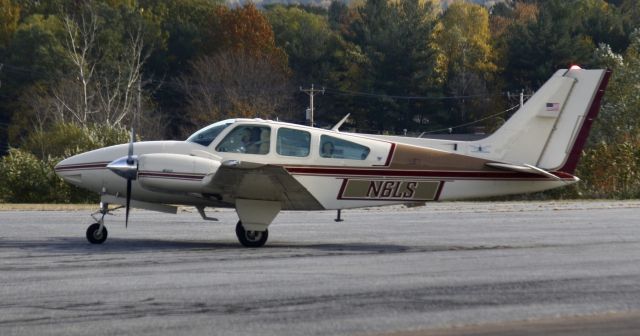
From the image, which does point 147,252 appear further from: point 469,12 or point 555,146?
point 469,12

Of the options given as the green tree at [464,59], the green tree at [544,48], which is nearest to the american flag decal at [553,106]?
the green tree at [544,48]

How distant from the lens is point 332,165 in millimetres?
18844

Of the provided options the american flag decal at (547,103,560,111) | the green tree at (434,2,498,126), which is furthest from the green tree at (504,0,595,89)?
the american flag decal at (547,103,560,111)

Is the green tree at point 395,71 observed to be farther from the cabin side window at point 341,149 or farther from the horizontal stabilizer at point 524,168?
the cabin side window at point 341,149

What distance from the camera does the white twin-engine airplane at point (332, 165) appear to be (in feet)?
60.1

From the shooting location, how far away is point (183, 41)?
86.8 metres

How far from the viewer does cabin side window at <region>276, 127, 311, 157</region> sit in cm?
1866

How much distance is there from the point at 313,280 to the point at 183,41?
74.2 metres

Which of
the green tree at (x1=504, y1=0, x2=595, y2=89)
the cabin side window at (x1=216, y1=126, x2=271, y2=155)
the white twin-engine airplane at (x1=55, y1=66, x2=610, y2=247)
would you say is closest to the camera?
the white twin-engine airplane at (x1=55, y1=66, x2=610, y2=247)

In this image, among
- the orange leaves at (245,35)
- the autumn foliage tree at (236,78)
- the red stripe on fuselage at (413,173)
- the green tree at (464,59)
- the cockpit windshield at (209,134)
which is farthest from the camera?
the orange leaves at (245,35)

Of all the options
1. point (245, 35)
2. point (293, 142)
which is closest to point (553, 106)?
point (293, 142)

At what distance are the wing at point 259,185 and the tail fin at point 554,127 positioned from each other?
10.2 ft

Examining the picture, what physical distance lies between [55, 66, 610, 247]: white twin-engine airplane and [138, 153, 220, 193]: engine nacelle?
2 centimetres

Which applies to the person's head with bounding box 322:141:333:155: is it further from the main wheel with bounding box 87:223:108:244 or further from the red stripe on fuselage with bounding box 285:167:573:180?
the main wheel with bounding box 87:223:108:244
